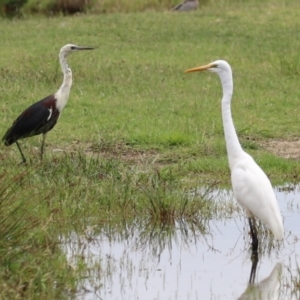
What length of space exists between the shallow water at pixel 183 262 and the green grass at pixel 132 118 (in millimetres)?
221

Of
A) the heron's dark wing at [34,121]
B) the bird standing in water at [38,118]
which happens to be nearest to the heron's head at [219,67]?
the bird standing in water at [38,118]

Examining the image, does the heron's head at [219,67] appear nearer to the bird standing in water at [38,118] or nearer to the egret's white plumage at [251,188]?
the egret's white plumage at [251,188]

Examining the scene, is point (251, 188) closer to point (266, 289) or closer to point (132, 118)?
point (266, 289)

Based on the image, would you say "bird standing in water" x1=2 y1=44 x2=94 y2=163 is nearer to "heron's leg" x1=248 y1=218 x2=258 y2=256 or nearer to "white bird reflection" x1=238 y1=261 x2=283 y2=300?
"heron's leg" x1=248 y1=218 x2=258 y2=256

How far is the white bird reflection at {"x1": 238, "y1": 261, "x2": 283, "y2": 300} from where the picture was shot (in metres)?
6.56

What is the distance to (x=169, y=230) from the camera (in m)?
8.04

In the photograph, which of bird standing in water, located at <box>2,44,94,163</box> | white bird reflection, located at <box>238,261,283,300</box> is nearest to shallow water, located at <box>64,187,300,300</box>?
white bird reflection, located at <box>238,261,283,300</box>

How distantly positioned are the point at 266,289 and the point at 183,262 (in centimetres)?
83

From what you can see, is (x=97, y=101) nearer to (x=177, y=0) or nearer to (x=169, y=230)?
(x=169, y=230)

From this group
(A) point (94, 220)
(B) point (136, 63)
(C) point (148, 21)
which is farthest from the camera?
(C) point (148, 21)

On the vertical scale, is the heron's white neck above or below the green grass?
above

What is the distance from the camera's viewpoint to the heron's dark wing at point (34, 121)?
9.96m

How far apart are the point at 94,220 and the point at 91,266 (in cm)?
122

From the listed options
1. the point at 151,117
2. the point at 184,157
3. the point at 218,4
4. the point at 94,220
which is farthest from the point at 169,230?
the point at 218,4
